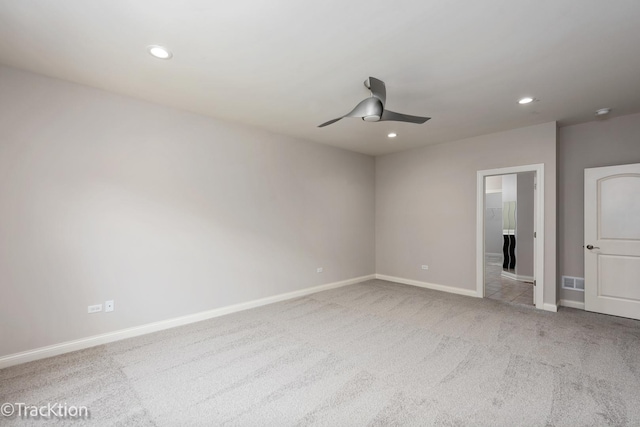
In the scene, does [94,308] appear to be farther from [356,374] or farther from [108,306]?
[356,374]

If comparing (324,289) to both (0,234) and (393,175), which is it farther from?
(0,234)

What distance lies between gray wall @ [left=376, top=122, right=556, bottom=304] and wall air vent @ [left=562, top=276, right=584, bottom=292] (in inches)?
19.2

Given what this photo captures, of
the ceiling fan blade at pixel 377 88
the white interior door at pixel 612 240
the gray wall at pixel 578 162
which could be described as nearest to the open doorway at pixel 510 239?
the gray wall at pixel 578 162

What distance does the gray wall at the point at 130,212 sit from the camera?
276cm

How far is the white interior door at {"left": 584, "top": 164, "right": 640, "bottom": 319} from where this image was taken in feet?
12.6

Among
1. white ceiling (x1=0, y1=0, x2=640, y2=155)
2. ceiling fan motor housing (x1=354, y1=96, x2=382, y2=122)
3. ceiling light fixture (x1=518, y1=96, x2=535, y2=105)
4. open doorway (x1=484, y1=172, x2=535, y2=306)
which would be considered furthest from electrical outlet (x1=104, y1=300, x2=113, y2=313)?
open doorway (x1=484, y1=172, x2=535, y2=306)

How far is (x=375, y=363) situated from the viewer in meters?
2.70

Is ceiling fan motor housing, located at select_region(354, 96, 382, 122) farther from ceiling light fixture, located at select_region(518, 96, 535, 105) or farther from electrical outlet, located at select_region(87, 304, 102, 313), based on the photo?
electrical outlet, located at select_region(87, 304, 102, 313)

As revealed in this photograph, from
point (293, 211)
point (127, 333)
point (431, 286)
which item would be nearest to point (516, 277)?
point (431, 286)

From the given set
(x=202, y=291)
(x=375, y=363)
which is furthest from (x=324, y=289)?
(x=375, y=363)

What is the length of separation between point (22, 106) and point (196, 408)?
315 centimetres

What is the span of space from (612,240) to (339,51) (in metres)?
4.46

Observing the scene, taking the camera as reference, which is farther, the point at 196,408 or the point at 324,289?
the point at 324,289

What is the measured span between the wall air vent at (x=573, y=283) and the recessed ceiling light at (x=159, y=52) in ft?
19.3
